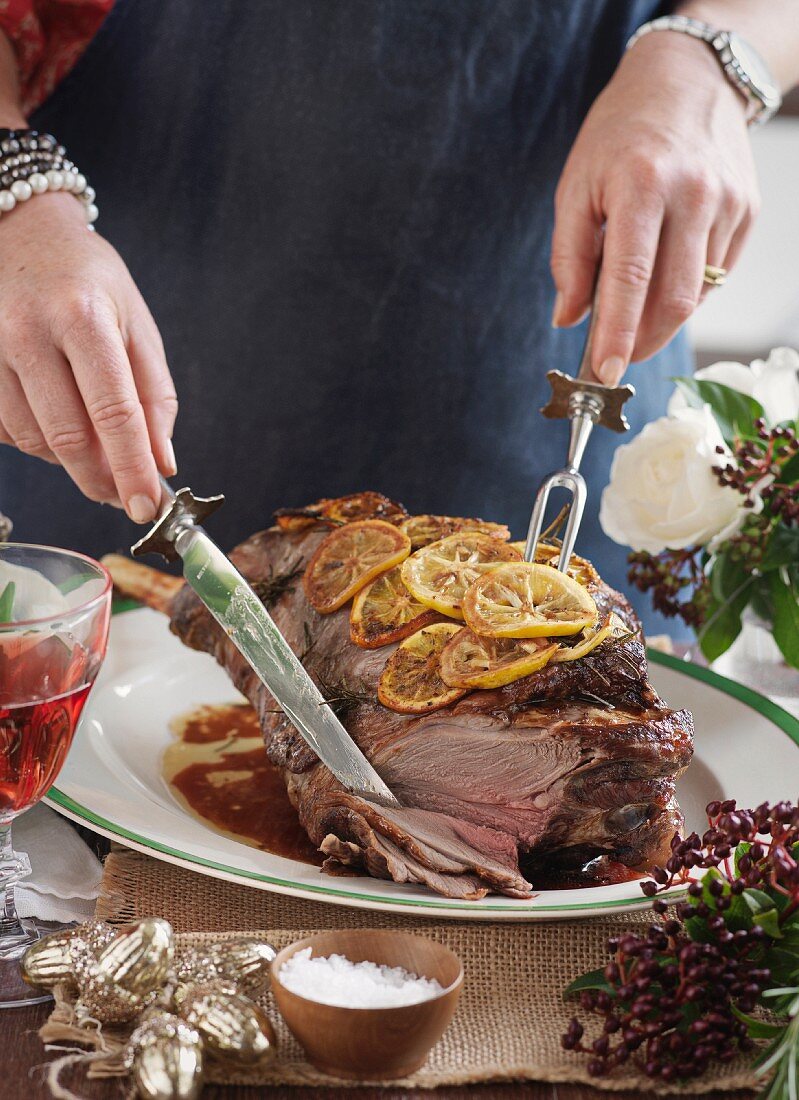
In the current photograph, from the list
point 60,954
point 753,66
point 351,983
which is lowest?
point 60,954

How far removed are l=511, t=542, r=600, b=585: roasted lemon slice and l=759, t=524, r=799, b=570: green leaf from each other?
0.42 metres

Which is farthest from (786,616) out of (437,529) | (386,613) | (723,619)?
(386,613)

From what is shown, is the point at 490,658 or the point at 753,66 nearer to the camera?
the point at 490,658

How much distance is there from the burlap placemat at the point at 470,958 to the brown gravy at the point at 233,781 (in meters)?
0.13

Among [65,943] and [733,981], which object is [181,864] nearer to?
[65,943]

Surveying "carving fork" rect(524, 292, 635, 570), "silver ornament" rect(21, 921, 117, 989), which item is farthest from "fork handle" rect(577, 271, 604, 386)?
"silver ornament" rect(21, 921, 117, 989)

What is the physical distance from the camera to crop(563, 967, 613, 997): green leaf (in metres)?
1.16

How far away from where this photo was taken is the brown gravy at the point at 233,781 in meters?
1.55

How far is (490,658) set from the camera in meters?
1.38

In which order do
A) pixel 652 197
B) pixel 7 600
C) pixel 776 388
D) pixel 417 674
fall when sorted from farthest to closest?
1. pixel 776 388
2. pixel 652 197
3. pixel 417 674
4. pixel 7 600

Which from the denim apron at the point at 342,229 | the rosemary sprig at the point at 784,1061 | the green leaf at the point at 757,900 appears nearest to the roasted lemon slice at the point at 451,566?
the green leaf at the point at 757,900

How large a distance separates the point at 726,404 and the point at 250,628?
3.39 feet

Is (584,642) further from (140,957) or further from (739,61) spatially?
(739,61)

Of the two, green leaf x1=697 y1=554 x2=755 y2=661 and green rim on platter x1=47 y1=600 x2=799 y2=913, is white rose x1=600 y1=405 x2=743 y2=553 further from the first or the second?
green rim on platter x1=47 y1=600 x2=799 y2=913
